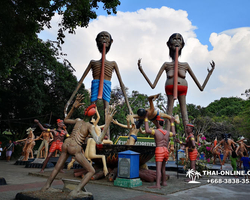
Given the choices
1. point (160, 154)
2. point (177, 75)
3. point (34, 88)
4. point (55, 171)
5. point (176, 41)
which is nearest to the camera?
point (55, 171)

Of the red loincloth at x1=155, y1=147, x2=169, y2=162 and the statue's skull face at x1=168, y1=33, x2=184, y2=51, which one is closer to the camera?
the red loincloth at x1=155, y1=147, x2=169, y2=162

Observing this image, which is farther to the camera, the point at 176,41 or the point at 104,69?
the point at 176,41

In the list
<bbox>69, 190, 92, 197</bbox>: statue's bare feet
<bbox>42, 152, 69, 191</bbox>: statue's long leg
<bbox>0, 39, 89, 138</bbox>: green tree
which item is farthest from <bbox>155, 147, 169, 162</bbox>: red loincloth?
<bbox>0, 39, 89, 138</bbox>: green tree

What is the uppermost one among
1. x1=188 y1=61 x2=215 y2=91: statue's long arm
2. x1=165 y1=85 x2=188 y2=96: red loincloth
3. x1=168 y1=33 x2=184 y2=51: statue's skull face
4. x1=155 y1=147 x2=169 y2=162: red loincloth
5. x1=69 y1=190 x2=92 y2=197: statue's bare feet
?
x1=168 y1=33 x2=184 y2=51: statue's skull face

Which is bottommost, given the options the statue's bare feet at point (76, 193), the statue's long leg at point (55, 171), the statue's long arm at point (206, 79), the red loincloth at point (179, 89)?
the statue's bare feet at point (76, 193)

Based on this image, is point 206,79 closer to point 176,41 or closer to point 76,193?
point 176,41

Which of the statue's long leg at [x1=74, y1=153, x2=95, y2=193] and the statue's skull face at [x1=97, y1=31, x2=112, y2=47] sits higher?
the statue's skull face at [x1=97, y1=31, x2=112, y2=47]

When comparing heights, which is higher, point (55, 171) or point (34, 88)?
point (34, 88)

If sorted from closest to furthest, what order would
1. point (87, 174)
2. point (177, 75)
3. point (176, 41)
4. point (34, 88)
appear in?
point (87, 174), point (177, 75), point (176, 41), point (34, 88)

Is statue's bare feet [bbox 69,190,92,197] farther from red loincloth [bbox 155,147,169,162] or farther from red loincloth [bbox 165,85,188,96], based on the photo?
red loincloth [bbox 165,85,188,96]

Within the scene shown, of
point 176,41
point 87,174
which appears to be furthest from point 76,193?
point 176,41

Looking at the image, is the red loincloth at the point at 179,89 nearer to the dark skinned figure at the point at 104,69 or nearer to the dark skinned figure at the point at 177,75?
the dark skinned figure at the point at 177,75

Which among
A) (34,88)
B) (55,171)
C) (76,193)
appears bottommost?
(76,193)

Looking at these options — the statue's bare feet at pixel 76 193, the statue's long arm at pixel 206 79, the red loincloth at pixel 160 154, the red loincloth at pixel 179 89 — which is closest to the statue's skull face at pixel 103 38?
the red loincloth at pixel 179 89
